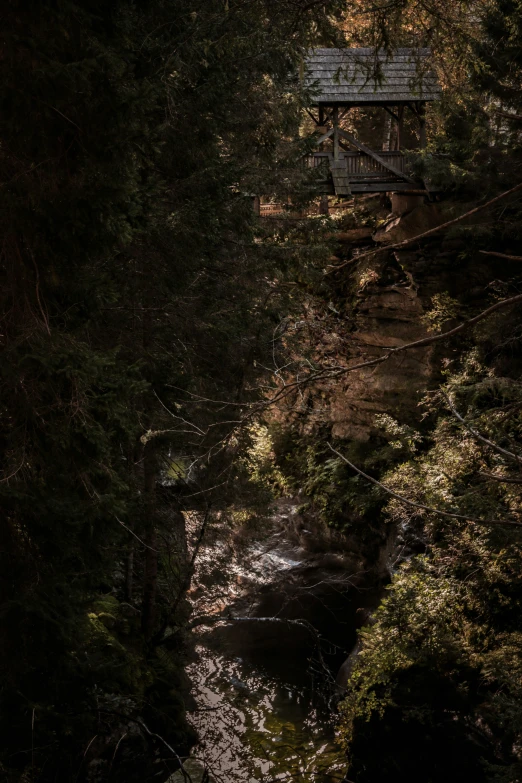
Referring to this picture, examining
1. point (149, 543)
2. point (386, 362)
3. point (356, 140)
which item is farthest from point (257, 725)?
point (356, 140)

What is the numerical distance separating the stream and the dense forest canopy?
564mm

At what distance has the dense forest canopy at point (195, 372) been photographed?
13.7ft

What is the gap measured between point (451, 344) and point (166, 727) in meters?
8.21

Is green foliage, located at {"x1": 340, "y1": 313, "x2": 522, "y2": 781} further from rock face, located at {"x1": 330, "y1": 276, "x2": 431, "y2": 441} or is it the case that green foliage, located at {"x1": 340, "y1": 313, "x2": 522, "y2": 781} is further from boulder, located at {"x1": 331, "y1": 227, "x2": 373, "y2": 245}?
boulder, located at {"x1": 331, "y1": 227, "x2": 373, "y2": 245}

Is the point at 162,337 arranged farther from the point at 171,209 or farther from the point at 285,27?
the point at 285,27

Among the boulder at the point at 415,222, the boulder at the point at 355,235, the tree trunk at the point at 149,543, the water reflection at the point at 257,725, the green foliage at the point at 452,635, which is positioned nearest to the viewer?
the green foliage at the point at 452,635

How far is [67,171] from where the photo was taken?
422 centimetres

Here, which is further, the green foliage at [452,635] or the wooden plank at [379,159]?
the wooden plank at [379,159]

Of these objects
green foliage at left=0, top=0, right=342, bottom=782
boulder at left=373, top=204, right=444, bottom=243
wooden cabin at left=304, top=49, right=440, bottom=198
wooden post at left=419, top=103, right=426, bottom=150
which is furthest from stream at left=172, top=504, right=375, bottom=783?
wooden post at left=419, top=103, right=426, bottom=150

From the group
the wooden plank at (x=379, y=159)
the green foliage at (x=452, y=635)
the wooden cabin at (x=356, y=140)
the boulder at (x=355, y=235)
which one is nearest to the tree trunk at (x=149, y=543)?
the green foliage at (x=452, y=635)

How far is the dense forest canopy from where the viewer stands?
13.7 ft

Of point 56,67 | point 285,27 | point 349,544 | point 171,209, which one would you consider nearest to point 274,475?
point 349,544

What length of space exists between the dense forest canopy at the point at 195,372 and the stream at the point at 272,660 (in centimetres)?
56

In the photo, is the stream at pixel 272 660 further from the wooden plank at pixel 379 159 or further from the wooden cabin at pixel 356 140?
the wooden plank at pixel 379 159
